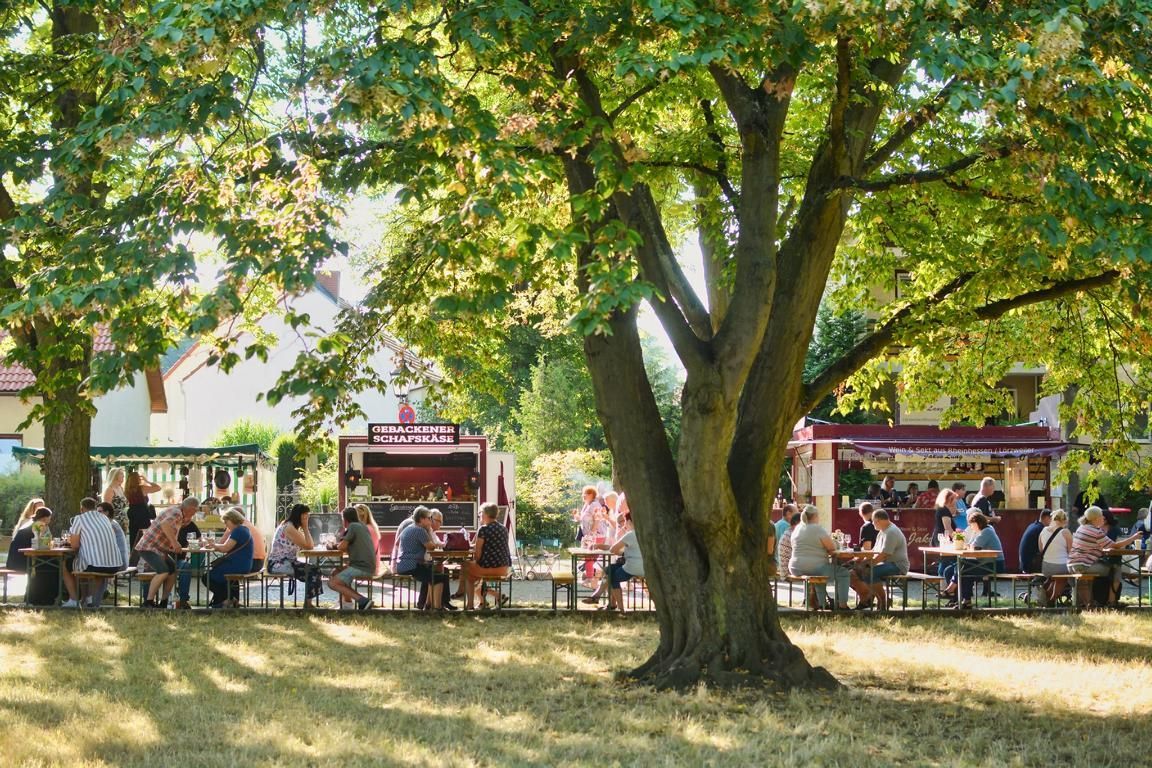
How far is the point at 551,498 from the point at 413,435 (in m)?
7.03

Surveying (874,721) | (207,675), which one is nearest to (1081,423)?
(874,721)

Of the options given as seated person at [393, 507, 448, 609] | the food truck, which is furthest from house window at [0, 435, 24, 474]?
seated person at [393, 507, 448, 609]

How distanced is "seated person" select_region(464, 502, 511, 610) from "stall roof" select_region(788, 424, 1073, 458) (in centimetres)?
1124

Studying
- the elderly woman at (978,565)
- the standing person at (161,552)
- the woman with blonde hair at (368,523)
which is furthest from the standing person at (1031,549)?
the standing person at (161,552)

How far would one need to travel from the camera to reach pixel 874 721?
33.1ft

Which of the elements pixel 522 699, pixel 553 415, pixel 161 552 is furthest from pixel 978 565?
pixel 553 415

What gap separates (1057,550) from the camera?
59.7 ft

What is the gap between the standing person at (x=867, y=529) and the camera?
19.8 metres

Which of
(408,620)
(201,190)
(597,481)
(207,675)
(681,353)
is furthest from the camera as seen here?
(597,481)

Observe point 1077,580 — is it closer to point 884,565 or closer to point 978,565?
point 978,565

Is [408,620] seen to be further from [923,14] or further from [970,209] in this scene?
[923,14]

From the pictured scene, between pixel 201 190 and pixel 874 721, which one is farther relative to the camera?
pixel 874 721

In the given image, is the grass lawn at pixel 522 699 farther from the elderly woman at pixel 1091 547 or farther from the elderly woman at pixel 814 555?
the elderly woman at pixel 1091 547

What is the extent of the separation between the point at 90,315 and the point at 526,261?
9.17 ft
